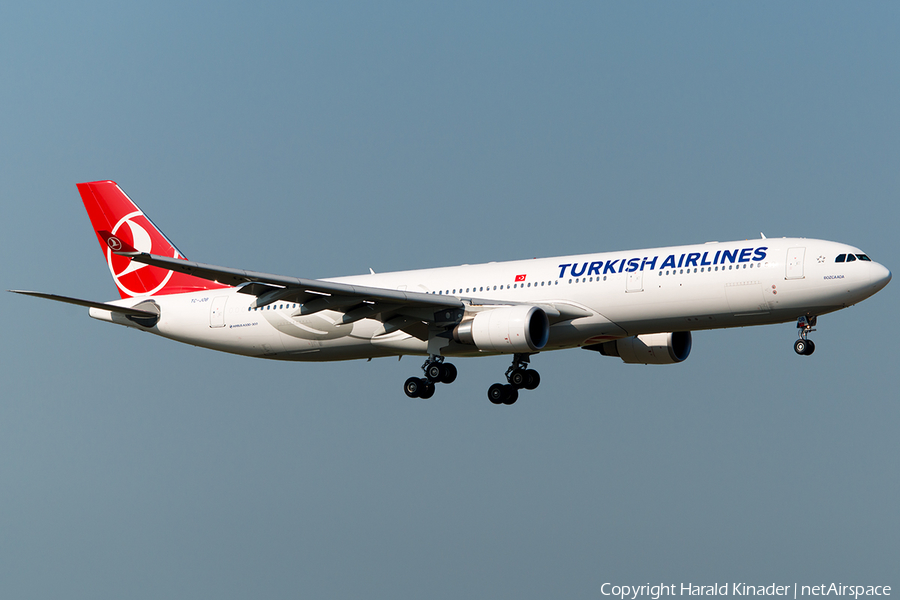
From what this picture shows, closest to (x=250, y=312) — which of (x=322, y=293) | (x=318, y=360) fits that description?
(x=318, y=360)

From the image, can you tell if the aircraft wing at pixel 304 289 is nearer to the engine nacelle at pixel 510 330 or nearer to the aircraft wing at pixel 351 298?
the aircraft wing at pixel 351 298

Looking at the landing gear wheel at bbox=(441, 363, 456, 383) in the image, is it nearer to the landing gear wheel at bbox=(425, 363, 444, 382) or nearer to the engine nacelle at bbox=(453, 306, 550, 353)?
the landing gear wheel at bbox=(425, 363, 444, 382)

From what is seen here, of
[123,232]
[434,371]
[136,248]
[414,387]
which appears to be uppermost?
[123,232]

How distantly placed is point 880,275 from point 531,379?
42.8 ft

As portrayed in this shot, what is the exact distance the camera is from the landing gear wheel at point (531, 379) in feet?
138

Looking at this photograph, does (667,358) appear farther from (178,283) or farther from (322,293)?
(178,283)

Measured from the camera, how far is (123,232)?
46.5 meters

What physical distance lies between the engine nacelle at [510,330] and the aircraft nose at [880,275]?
33.9ft

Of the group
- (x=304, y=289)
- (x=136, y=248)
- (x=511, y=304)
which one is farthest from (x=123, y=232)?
(x=511, y=304)

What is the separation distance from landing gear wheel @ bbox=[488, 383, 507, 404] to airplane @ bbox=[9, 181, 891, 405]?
0.12 feet

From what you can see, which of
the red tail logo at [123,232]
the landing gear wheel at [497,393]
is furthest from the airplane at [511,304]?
the red tail logo at [123,232]

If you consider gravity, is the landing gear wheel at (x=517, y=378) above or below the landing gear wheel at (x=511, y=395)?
above

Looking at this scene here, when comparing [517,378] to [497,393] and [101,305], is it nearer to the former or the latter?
[497,393]

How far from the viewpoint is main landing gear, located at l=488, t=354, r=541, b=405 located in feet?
138
